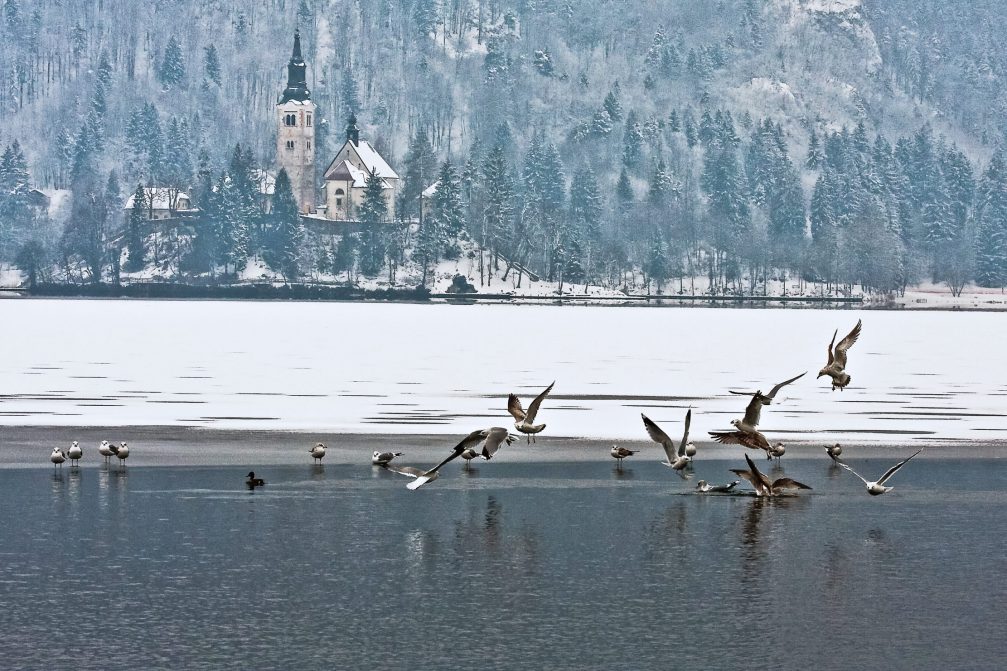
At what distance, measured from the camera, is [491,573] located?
76.5ft

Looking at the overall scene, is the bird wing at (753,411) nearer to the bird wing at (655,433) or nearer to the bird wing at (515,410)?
the bird wing at (655,433)

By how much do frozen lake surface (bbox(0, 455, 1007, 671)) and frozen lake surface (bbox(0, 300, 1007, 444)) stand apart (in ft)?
39.3

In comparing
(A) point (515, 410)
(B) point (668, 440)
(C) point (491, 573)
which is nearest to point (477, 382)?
(A) point (515, 410)

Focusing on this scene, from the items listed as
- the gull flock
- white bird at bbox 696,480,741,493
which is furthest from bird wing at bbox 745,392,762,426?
white bird at bbox 696,480,741,493

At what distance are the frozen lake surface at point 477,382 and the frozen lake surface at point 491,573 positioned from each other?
12.0m

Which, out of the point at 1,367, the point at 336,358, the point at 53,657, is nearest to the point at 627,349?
the point at 336,358

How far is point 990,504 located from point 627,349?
7021 centimetres

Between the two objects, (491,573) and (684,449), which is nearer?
(491,573)

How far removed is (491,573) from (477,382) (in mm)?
40792

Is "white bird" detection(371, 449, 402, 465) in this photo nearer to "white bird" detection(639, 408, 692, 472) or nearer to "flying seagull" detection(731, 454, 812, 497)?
"white bird" detection(639, 408, 692, 472)

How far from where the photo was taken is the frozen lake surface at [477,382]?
4622cm

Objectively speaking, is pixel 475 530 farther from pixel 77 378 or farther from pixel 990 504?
pixel 77 378

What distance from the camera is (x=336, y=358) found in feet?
279

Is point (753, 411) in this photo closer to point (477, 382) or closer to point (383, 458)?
point (383, 458)
